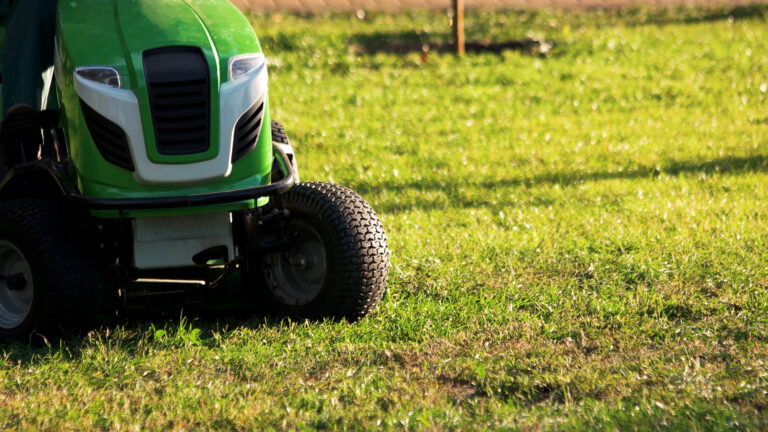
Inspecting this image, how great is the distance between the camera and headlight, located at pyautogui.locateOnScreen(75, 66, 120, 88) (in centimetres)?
434

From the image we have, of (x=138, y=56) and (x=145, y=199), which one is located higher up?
(x=138, y=56)

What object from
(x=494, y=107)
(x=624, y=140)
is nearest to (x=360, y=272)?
(x=624, y=140)

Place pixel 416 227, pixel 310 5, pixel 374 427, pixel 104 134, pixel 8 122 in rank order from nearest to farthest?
pixel 374 427
pixel 104 134
pixel 8 122
pixel 416 227
pixel 310 5

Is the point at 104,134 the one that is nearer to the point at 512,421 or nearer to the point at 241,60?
the point at 241,60

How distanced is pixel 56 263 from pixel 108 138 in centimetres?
55

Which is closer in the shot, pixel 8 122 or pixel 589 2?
pixel 8 122

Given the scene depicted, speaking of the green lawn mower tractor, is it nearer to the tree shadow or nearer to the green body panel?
the green body panel

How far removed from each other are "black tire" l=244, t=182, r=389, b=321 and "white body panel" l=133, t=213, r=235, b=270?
15.1 inches

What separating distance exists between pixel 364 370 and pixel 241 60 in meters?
1.33

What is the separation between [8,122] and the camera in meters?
4.68

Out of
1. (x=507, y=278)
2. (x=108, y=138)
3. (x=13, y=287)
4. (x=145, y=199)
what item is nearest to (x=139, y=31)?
(x=108, y=138)

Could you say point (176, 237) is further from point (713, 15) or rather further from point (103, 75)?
point (713, 15)

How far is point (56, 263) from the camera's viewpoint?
4.45 metres

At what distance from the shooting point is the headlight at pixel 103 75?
4.34 metres
